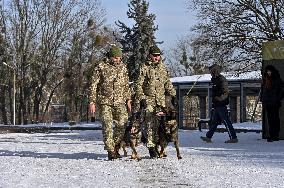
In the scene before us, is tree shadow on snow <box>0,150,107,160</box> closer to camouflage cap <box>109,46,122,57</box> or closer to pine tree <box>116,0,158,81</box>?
camouflage cap <box>109,46,122,57</box>

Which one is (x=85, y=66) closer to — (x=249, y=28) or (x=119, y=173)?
(x=249, y=28)

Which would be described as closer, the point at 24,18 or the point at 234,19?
the point at 234,19

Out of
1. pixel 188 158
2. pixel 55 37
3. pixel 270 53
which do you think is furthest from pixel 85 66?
pixel 188 158

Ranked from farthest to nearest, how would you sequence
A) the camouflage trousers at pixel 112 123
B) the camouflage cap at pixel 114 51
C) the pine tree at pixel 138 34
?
the pine tree at pixel 138 34 < the camouflage cap at pixel 114 51 < the camouflage trousers at pixel 112 123

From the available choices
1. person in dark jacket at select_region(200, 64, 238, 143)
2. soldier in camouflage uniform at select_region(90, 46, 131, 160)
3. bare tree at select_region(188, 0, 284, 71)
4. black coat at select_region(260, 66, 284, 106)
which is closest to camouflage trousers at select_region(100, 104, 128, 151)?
soldier in camouflage uniform at select_region(90, 46, 131, 160)

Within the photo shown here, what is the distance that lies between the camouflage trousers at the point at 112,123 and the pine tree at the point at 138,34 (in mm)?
46603

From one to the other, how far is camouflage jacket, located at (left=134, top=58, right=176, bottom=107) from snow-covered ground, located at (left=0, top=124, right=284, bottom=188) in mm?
1082

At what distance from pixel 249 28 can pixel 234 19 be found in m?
1.02

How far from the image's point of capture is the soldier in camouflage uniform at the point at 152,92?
1023 cm

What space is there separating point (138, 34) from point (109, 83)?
4862 centimetres

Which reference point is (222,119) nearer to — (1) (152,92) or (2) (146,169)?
(1) (152,92)

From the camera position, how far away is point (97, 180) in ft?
24.1

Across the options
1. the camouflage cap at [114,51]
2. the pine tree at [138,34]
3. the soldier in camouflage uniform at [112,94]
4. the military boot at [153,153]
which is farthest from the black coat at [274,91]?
the pine tree at [138,34]

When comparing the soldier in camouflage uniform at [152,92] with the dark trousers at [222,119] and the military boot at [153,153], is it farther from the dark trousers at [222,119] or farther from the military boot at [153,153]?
the dark trousers at [222,119]
